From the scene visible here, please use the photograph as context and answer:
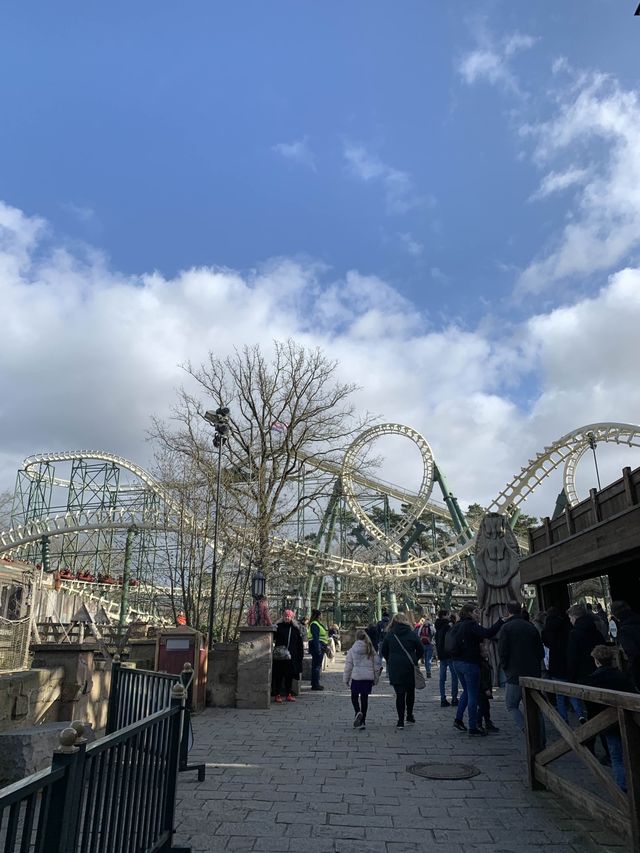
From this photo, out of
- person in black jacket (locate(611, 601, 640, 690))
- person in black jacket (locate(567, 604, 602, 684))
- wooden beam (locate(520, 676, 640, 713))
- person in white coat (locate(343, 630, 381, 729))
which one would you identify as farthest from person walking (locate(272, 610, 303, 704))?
person in black jacket (locate(611, 601, 640, 690))

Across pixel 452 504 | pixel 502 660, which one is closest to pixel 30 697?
pixel 502 660

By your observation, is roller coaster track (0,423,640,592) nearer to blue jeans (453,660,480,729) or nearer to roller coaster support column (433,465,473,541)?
roller coaster support column (433,465,473,541)

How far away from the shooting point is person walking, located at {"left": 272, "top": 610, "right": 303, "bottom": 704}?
1144 cm

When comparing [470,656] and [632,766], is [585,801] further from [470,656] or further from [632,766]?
[470,656]

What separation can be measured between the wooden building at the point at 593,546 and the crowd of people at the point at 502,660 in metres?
1.07

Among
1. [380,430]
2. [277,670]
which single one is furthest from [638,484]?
[380,430]

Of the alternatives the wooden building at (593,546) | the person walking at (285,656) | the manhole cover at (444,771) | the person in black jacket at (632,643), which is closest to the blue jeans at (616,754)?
the person in black jacket at (632,643)

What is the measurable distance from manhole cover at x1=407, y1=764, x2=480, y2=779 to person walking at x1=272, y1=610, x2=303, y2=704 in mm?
5392

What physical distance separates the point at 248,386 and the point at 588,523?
11251 mm

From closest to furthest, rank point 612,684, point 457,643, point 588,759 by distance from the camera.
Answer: point 588,759
point 612,684
point 457,643

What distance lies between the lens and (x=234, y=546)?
1507cm

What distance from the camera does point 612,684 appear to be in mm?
4703

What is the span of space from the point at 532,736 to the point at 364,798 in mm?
1566

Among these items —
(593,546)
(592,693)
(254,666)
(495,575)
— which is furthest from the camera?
(254,666)
